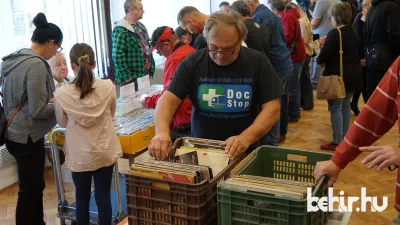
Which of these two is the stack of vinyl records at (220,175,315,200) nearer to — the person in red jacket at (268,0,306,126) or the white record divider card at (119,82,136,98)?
the white record divider card at (119,82,136,98)

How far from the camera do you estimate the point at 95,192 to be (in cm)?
283

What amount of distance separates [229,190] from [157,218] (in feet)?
0.89

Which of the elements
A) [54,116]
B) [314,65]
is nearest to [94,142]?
[54,116]

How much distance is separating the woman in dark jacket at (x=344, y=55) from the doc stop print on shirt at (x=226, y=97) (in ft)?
7.62

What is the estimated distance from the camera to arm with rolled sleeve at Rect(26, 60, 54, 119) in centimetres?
262

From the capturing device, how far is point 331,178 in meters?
1.52

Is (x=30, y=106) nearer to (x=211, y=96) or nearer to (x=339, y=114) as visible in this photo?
(x=211, y=96)

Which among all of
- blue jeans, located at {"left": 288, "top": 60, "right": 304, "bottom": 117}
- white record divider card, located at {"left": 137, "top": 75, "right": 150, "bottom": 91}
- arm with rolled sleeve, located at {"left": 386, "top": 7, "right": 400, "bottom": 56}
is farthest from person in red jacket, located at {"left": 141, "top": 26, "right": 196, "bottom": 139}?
blue jeans, located at {"left": 288, "top": 60, "right": 304, "bottom": 117}

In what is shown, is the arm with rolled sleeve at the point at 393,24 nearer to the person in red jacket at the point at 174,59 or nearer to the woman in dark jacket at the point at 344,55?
the woman in dark jacket at the point at 344,55

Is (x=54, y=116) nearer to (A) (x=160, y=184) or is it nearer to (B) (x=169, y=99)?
(B) (x=169, y=99)

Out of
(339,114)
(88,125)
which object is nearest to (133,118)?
(88,125)

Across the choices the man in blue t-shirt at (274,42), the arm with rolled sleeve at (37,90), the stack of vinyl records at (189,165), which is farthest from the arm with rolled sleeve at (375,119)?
the man in blue t-shirt at (274,42)

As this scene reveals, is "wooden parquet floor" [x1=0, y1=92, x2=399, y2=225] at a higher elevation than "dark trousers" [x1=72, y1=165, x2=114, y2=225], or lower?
lower

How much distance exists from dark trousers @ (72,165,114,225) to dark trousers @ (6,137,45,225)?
0.26 meters
